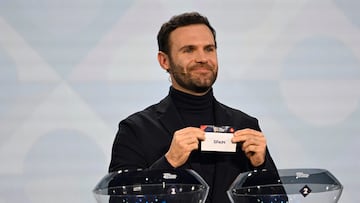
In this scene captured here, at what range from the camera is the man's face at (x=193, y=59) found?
5.21 ft

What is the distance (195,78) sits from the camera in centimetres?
160

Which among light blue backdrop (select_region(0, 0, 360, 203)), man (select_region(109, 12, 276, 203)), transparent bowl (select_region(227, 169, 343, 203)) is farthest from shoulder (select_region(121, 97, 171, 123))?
transparent bowl (select_region(227, 169, 343, 203))

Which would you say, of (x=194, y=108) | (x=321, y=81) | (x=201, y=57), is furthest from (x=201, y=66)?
(x=321, y=81)

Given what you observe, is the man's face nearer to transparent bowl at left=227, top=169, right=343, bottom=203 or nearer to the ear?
the ear

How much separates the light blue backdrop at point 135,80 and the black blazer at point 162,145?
21.8 inches

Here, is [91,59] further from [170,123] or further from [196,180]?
[196,180]

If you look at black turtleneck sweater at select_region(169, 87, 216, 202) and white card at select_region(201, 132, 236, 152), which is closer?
white card at select_region(201, 132, 236, 152)

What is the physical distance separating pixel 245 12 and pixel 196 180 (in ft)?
4.76

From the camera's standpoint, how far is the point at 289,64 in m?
2.32

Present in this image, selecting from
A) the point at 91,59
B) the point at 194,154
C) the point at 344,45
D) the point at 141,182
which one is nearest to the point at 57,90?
the point at 91,59

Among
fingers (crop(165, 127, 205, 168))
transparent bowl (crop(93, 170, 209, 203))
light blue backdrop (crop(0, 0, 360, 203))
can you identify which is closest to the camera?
transparent bowl (crop(93, 170, 209, 203))

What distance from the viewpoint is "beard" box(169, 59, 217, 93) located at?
1.58 meters

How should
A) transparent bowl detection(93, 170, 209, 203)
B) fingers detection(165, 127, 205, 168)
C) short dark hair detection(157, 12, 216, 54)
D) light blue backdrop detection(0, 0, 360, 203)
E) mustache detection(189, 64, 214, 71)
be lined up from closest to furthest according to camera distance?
transparent bowl detection(93, 170, 209, 203), fingers detection(165, 127, 205, 168), mustache detection(189, 64, 214, 71), short dark hair detection(157, 12, 216, 54), light blue backdrop detection(0, 0, 360, 203)

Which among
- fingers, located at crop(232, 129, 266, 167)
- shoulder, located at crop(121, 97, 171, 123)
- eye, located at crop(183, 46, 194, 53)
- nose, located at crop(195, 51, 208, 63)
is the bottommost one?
fingers, located at crop(232, 129, 266, 167)
